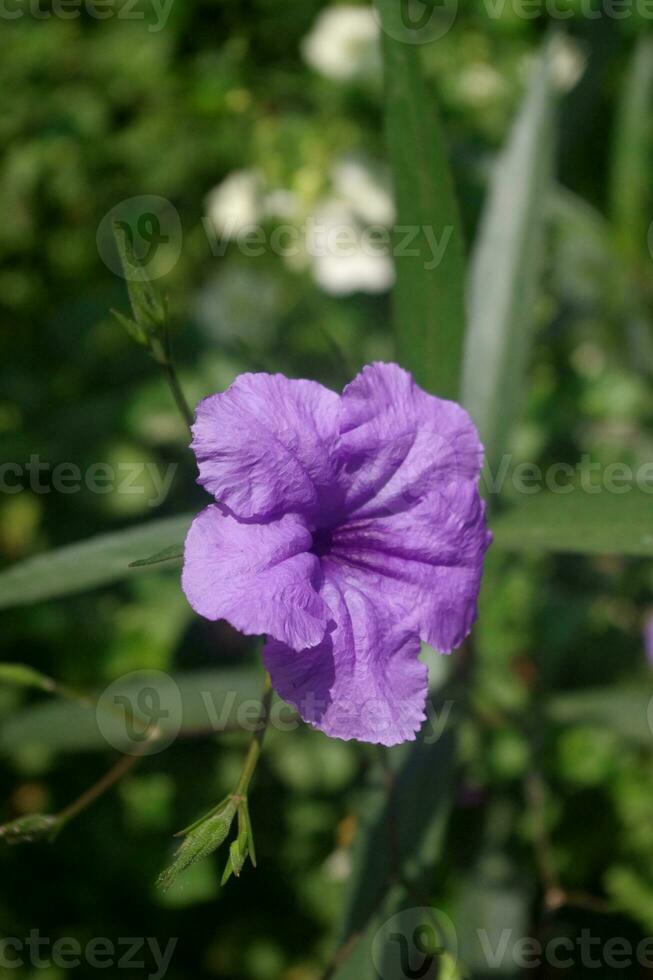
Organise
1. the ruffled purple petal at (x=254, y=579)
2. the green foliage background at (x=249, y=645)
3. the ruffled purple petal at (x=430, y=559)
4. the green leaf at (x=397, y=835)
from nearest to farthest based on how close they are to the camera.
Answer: the ruffled purple petal at (x=254, y=579), the ruffled purple petal at (x=430, y=559), the green leaf at (x=397, y=835), the green foliage background at (x=249, y=645)

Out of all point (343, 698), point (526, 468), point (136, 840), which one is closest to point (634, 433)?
point (526, 468)

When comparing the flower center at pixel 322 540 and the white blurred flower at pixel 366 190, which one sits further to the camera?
the white blurred flower at pixel 366 190

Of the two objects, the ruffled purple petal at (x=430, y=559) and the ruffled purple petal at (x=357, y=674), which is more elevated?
the ruffled purple petal at (x=430, y=559)

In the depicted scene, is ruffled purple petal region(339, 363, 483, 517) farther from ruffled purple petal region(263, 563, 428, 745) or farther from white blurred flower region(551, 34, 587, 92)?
white blurred flower region(551, 34, 587, 92)

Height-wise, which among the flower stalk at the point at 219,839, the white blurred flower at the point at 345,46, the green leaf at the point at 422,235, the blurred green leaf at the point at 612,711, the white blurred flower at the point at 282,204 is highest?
the white blurred flower at the point at 345,46
